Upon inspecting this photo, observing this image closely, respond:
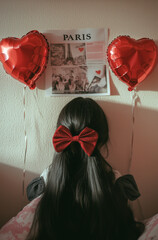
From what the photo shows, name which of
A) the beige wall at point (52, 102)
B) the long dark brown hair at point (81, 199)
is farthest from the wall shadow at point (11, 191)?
the long dark brown hair at point (81, 199)

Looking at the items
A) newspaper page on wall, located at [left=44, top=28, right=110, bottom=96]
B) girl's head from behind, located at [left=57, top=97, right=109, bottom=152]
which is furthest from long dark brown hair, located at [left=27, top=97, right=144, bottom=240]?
newspaper page on wall, located at [left=44, top=28, right=110, bottom=96]

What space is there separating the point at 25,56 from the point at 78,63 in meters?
0.30

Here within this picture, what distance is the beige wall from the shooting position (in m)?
1.02

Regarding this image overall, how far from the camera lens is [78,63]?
1020 mm

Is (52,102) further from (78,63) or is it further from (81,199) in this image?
(81,199)

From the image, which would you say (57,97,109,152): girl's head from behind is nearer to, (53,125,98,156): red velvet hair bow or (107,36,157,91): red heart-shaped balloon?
(53,125,98,156): red velvet hair bow

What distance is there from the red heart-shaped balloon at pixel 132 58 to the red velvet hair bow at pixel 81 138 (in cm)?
38

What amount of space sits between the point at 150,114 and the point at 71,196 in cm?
64

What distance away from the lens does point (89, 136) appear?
76cm

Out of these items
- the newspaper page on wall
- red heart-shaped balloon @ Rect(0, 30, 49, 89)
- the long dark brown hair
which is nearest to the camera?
the long dark brown hair

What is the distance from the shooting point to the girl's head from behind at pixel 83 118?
31.2 inches

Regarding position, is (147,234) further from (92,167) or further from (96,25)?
(96,25)

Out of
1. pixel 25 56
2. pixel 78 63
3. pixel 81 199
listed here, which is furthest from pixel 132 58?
pixel 81 199

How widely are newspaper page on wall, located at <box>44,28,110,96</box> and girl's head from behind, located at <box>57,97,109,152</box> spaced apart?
171 millimetres
